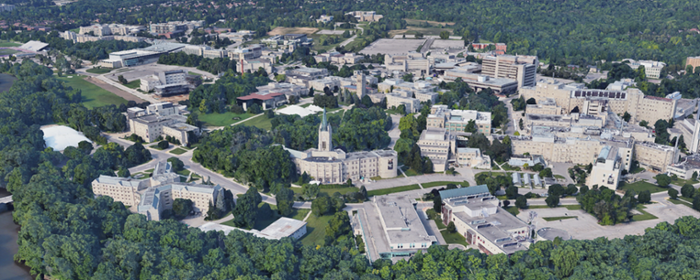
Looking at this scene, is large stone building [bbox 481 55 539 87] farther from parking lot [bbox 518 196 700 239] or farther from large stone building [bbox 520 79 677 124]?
parking lot [bbox 518 196 700 239]

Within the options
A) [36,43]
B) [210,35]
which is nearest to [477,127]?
[210,35]

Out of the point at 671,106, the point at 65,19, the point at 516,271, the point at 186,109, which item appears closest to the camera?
the point at 516,271

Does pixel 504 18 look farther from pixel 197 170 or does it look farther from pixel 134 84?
pixel 197 170

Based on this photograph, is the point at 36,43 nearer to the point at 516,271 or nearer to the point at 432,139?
the point at 432,139

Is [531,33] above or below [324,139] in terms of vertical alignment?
above

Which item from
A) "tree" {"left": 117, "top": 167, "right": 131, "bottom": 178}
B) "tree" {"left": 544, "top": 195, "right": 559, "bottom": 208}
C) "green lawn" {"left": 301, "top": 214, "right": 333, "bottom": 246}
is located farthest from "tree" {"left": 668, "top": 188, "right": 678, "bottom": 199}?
"tree" {"left": 117, "top": 167, "right": 131, "bottom": 178}

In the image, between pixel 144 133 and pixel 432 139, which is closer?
pixel 432 139
